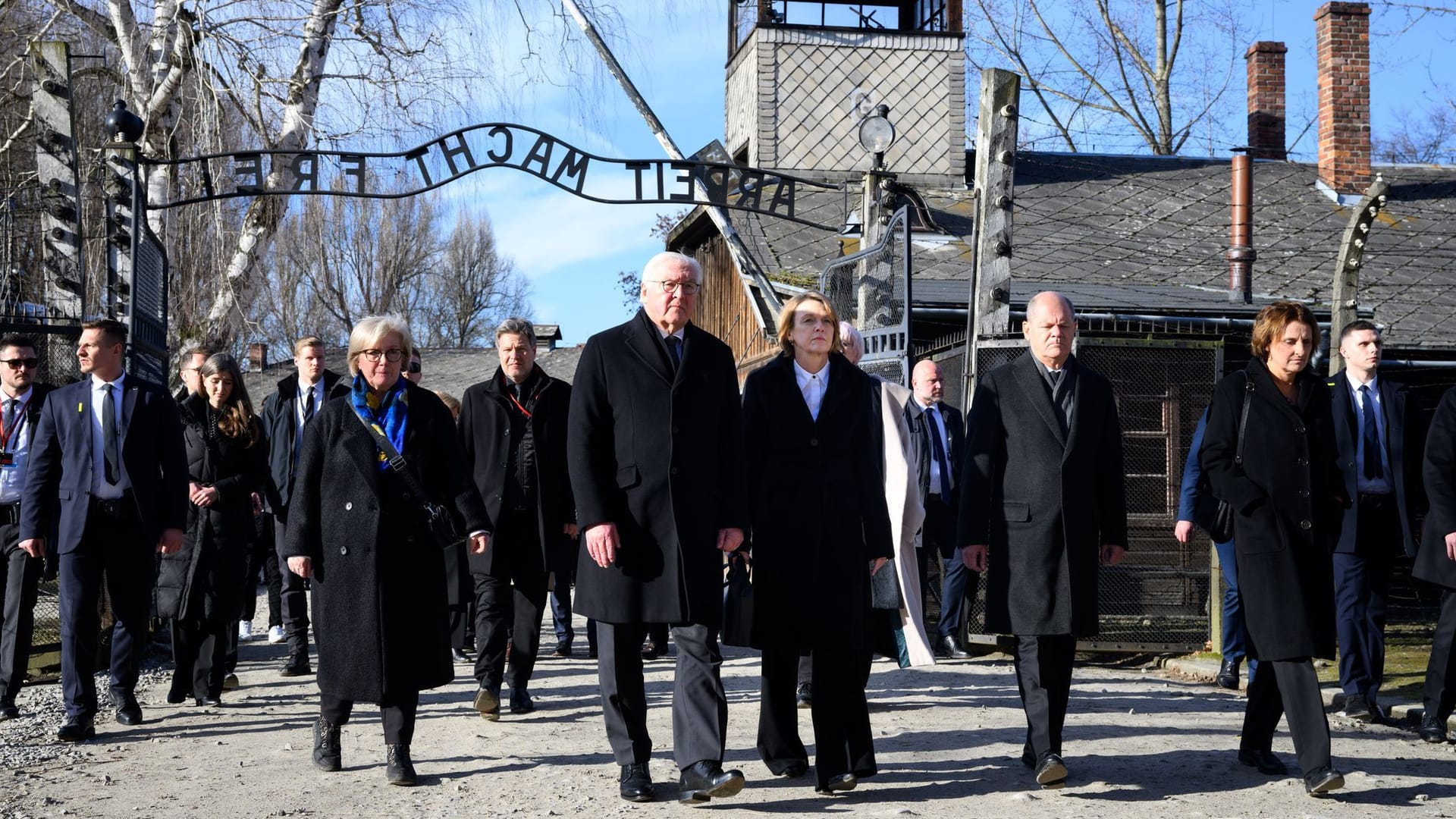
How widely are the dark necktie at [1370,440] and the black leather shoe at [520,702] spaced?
4.79 meters

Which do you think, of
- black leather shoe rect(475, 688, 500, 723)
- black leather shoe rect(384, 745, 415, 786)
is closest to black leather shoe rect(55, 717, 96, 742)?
black leather shoe rect(475, 688, 500, 723)

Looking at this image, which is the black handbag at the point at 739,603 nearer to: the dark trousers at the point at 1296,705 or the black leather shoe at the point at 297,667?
the dark trousers at the point at 1296,705

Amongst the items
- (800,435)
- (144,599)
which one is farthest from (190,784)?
(800,435)

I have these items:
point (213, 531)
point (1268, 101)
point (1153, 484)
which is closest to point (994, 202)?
point (1153, 484)

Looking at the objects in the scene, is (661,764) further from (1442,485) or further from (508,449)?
(1442,485)

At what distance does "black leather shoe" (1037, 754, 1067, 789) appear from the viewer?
5906 millimetres

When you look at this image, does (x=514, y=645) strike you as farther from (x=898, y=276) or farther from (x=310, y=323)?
(x=310, y=323)

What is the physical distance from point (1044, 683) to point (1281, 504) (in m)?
1.21

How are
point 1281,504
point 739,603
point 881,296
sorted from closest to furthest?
point 739,603 → point 1281,504 → point 881,296

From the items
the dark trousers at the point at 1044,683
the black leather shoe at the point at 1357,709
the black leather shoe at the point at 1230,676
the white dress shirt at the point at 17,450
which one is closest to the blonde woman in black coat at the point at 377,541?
the dark trousers at the point at 1044,683

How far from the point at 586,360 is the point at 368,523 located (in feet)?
3.73

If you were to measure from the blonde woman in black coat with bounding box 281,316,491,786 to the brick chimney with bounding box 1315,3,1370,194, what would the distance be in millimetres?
17578

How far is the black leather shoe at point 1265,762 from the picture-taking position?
633 cm

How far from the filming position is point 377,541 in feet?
20.4
